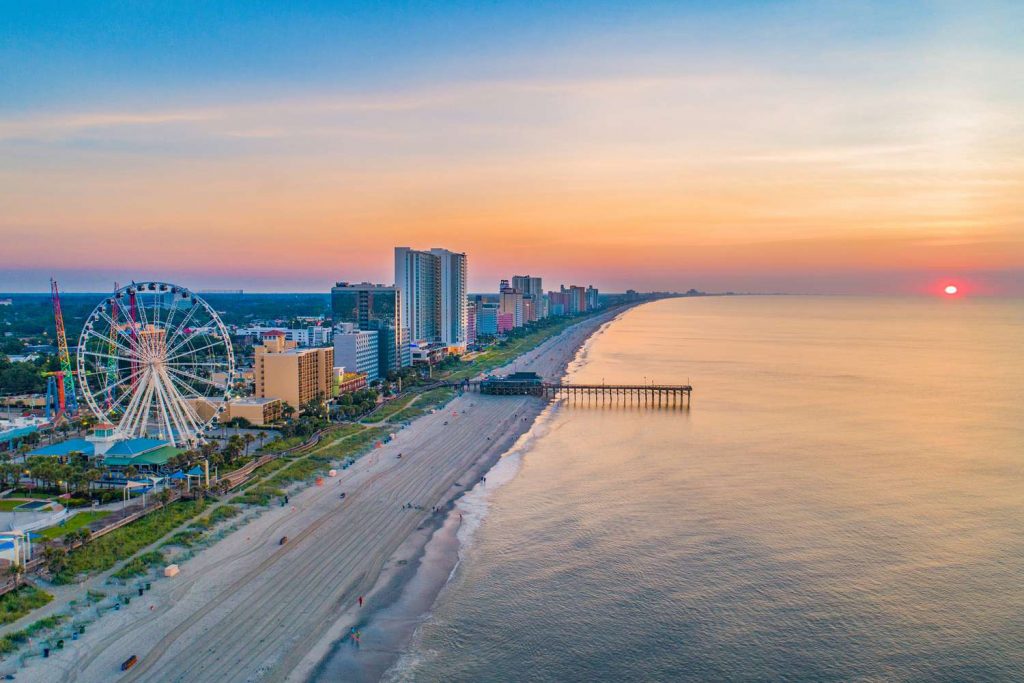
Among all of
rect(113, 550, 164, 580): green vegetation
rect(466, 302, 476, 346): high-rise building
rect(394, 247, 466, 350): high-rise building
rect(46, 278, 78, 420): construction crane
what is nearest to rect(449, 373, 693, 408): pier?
rect(394, 247, 466, 350): high-rise building

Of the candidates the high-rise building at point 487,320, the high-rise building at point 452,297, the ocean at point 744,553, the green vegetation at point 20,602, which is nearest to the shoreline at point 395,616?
the ocean at point 744,553

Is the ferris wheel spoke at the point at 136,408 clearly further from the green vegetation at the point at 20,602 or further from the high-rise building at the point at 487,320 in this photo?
the high-rise building at the point at 487,320

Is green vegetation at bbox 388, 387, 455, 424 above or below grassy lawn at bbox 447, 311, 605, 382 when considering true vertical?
below

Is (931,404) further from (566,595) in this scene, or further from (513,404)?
(566,595)

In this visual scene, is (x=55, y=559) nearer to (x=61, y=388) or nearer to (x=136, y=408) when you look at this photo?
(x=136, y=408)

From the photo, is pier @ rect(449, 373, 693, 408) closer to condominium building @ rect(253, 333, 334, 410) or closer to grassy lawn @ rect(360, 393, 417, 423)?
grassy lawn @ rect(360, 393, 417, 423)

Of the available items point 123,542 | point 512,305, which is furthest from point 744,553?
point 512,305
